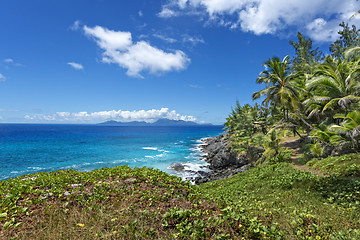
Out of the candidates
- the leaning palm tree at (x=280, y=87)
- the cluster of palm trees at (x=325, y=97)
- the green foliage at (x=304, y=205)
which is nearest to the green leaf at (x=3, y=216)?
the green foliage at (x=304, y=205)

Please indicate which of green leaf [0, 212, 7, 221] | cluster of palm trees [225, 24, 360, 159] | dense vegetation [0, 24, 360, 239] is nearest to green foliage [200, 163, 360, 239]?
dense vegetation [0, 24, 360, 239]

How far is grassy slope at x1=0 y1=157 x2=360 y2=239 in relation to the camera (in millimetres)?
4160

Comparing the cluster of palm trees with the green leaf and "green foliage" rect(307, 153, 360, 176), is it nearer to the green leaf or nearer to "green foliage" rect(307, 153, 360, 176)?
"green foliage" rect(307, 153, 360, 176)

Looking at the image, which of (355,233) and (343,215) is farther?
(343,215)

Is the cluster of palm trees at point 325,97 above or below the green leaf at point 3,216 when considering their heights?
above

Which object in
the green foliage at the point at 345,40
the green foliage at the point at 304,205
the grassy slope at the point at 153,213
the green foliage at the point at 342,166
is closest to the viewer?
the grassy slope at the point at 153,213

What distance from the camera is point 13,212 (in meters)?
4.97

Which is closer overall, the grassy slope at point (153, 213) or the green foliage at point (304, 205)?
the grassy slope at point (153, 213)

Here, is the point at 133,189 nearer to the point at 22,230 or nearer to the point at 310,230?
the point at 22,230

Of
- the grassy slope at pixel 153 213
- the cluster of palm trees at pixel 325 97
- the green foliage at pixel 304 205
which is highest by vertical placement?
the cluster of palm trees at pixel 325 97

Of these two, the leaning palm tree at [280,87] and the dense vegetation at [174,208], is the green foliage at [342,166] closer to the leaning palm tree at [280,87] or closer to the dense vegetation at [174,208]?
the dense vegetation at [174,208]

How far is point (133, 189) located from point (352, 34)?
59.2 metres

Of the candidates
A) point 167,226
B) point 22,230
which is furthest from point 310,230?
point 22,230

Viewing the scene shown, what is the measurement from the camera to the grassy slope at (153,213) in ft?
13.6
